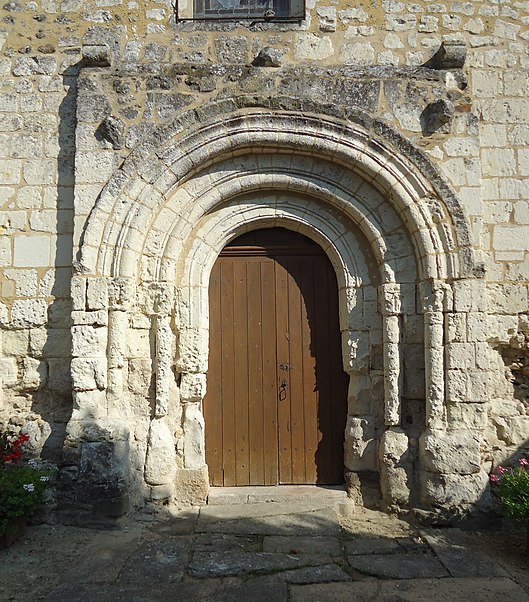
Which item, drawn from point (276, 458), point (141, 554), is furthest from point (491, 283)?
point (141, 554)

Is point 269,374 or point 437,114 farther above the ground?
point 437,114

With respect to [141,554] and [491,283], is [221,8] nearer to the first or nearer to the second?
[491,283]

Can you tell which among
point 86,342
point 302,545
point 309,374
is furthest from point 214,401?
point 302,545

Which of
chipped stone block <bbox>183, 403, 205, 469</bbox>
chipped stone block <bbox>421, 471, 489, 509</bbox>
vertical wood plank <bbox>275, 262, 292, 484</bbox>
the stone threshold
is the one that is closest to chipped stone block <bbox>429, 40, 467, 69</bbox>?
vertical wood plank <bbox>275, 262, 292, 484</bbox>

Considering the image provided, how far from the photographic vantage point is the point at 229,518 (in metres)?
3.97

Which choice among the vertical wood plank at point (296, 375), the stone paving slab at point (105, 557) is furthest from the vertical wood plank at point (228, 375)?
the stone paving slab at point (105, 557)

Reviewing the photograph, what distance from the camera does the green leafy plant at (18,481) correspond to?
3.53 metres

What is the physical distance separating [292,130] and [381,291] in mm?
1533

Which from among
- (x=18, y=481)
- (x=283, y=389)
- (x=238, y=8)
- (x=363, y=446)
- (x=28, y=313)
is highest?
(x=238, y=8)

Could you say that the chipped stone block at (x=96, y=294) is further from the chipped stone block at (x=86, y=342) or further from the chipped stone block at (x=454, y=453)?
the chipped stone block at (x=454, y=453)

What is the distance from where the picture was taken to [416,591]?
9.68 feet

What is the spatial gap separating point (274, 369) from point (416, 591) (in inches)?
81.5

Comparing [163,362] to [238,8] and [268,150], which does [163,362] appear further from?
[238,8]

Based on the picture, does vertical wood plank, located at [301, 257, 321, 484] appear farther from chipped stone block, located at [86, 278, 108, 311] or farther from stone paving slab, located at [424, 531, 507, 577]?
chipped stone block, located at [86, 278, 108, 311]
